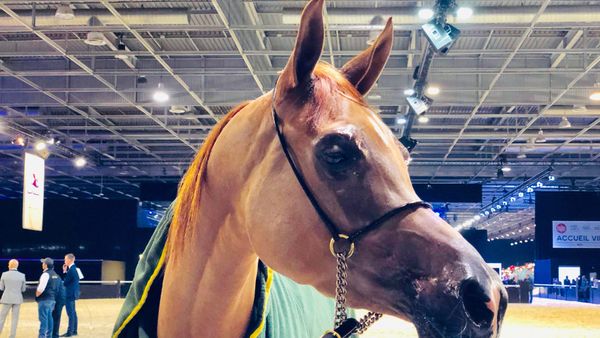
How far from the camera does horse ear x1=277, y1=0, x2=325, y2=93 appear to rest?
1167 millimetres

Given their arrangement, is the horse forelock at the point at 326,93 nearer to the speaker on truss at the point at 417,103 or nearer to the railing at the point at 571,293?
the speaker on truss at the point at 417,103

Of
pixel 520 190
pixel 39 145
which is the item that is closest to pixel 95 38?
pixel 39 145

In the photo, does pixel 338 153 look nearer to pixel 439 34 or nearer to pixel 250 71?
pixel 439 34

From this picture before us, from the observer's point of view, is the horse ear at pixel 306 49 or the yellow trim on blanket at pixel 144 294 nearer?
the horse ear at pixel 306 49

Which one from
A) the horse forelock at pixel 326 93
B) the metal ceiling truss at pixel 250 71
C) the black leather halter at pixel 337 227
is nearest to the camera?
the black leather halter at pixel 337 227

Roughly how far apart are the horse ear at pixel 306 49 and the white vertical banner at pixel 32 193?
781cm

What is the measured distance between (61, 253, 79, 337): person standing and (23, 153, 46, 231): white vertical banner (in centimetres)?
115

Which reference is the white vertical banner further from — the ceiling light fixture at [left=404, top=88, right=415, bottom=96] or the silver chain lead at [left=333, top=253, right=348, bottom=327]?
the silver chain lead at [left=333, top=253, right=348, bottom=327]

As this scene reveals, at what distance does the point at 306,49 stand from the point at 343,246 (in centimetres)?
38

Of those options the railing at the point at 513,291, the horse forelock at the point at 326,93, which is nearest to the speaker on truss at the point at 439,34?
the horse forelock at the point at 326,93

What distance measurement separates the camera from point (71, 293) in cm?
942

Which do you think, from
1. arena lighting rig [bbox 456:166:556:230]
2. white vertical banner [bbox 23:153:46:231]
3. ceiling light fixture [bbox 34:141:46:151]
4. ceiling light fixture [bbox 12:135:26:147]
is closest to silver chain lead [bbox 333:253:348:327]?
white vertical banner [bbox 23:153:46:231]

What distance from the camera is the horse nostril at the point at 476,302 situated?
970 mm

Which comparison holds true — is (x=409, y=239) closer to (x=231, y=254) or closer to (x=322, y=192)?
(x=322, y=192)
